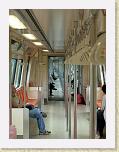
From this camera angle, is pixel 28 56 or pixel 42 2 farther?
pixel 28 56

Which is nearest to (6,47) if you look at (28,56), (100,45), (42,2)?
(42,2)

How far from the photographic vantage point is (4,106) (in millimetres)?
1261

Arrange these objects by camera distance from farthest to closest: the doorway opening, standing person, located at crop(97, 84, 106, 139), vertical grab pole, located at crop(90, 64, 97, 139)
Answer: the doorway opening → vertical grab pole, located at crop(90, 64, 97, 139) → standing person, located at crop(97, 84, 106, 139)

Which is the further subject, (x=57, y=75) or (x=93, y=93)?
(x=57, y=75)

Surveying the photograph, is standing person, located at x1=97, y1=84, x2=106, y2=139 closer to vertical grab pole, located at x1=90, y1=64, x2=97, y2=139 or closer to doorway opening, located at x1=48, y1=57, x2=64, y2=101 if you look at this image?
vertical grab pole, located at x1=90, y1=64, x2=97, y2=139

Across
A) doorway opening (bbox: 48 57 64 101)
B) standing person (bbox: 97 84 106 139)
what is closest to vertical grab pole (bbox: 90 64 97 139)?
standing person (bbox: 97 84 106 139)

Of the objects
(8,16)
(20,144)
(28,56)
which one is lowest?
(20,144)

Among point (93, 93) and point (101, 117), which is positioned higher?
point (93, 93)

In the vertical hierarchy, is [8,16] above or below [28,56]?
above

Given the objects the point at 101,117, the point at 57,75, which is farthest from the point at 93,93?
the point at 57,75

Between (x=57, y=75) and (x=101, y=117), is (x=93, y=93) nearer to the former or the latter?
(x=101, y=117)

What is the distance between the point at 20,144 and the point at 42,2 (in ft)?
1.97

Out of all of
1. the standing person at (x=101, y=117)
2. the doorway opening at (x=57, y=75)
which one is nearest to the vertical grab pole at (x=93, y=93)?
the standing person at (x=101, y=117)

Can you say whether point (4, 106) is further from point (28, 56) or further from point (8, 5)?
point (28, 56)
